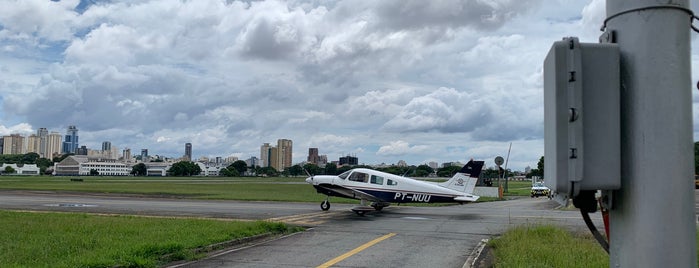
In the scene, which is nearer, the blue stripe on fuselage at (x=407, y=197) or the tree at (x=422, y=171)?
the blue stripe on fuselage at (x=407, y=197)

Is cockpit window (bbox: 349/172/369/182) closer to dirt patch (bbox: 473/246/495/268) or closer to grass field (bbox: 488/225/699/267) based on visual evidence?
grass field (bbox: 488/225/699/267)

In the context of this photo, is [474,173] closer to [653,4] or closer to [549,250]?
[549,250]

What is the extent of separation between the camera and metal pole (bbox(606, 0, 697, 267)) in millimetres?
1807

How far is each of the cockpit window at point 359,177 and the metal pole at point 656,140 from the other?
21.9 m

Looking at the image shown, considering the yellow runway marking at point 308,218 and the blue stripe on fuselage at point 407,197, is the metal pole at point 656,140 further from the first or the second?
the blue stripe on fuselage at point 407,197

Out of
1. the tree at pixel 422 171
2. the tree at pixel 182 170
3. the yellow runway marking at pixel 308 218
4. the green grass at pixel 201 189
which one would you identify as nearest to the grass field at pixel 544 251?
the yellow runway marking at pixel 308 218

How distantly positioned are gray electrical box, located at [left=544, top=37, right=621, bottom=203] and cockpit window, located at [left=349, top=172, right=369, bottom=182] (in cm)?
2186

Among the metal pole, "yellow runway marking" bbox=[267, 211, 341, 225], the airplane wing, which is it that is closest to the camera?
the metal pole

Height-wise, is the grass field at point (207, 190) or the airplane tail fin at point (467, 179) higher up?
the airplane tail fin at point (467, 179)

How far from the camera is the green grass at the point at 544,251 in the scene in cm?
851

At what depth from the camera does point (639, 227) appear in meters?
1.83

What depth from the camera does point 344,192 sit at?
24.1 m

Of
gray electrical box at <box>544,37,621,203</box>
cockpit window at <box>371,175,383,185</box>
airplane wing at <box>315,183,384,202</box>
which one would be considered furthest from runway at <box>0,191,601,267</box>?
gray electrical box at <box>544,37,621,203</box>

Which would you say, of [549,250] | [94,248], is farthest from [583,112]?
[94,248]
